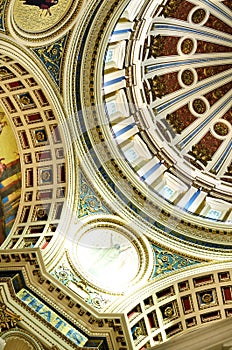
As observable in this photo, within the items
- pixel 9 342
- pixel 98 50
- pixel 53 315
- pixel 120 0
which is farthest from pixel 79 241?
pixel 120 0

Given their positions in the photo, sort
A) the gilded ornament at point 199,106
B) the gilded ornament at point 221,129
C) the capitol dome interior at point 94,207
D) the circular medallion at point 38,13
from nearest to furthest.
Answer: the capitol dome interior at point 94,207, the circular medallion at point 38,13, the gilded ornament at point 221,129, the gilded ornament at point 199,106

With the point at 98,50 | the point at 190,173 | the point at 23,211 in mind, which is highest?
the point at 98,50

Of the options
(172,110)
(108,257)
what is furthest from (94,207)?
(172,110)

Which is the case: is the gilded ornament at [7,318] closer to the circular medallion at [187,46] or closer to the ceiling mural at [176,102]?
the ceiling mural at [176,102]

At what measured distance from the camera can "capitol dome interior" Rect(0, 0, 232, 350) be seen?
1501 centimetres

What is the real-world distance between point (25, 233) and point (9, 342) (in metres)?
3.34

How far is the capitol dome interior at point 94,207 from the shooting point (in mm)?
15008

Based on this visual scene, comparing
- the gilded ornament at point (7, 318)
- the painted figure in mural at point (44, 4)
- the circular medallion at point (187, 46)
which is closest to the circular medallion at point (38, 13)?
the painted figure in mural at point (44, 4)

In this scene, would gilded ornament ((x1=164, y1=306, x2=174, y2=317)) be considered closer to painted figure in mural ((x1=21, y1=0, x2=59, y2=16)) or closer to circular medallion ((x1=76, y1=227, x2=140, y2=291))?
circular medallion ((x1=76, y1=227, x2=140, y2=291))

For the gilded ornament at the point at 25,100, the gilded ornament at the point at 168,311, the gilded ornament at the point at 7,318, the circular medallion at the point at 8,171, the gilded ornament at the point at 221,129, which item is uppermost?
the gilded ornament at the point at 221,129

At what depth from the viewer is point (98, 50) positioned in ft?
57.9

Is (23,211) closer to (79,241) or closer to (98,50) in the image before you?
(79,241)

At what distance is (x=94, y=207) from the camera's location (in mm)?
17375

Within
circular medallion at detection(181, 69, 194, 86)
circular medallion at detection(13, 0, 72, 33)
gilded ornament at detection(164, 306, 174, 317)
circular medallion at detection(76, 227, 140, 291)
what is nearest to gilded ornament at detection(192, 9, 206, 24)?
circular medallion at detection(181, 69, 194, 86)
